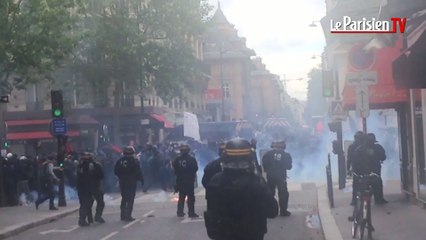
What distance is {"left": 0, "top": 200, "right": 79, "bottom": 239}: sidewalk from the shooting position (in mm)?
20031

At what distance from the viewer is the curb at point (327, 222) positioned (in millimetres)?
14859

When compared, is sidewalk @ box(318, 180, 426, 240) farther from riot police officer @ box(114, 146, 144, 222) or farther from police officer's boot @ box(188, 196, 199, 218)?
riot police officer @ box(114, 146, 144, 222)

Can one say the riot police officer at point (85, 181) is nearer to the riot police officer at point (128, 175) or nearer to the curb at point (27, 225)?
the riot police officer at point (128, 175)

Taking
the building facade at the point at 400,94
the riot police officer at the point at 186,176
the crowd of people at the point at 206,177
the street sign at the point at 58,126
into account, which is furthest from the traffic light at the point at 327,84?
the street sign at the point at 58,126

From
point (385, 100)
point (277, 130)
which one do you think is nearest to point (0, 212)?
point (385, 100)

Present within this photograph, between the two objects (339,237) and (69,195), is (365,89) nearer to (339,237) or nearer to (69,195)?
(339,237)

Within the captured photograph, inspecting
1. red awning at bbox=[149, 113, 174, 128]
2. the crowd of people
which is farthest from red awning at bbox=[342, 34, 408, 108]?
red awning at bbox=[149, 113, 174, 128]

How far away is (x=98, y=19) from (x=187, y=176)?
24.2m

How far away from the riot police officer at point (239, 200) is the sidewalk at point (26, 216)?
A: 11164mm

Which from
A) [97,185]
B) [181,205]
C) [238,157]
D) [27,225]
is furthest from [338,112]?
[238,157]

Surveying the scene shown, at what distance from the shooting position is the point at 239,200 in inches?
347

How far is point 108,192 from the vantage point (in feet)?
107

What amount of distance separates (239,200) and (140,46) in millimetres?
34840

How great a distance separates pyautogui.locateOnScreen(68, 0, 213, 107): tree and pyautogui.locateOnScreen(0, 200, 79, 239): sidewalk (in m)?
16.7
